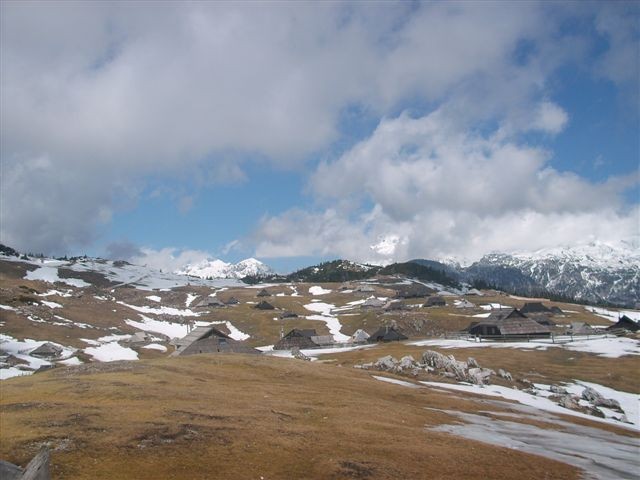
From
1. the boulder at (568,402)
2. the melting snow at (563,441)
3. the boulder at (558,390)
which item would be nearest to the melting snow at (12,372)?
the melting snow at (563,441)

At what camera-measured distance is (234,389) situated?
50500 mm

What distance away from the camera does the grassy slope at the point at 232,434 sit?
2431 cm

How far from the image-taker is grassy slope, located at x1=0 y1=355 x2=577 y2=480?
24312 millimetres

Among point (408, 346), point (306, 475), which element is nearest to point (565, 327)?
point (408, 346)

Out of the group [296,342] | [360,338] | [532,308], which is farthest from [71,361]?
[532,308]

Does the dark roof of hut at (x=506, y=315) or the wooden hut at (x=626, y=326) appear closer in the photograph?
the dark roof of hut at (x=506, y=315)

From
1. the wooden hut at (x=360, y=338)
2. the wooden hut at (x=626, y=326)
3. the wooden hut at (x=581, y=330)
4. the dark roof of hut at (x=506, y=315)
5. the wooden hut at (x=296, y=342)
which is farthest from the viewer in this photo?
the wooden hut at (x=360, y=338)

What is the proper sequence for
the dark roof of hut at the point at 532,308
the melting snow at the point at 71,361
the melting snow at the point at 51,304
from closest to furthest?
1. the melting snow at the point at 71,361
2. the melting snow at the point at 51,304
3. the dark roof of hut at the point at 532,308

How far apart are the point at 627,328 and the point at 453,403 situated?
108 m

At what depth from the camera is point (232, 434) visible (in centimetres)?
3003

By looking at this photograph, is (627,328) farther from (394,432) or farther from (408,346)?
(394,432)

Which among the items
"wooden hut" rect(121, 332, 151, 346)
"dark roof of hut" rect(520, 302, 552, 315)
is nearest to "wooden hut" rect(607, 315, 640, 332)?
"dark roof of hut" rect(520, 302, 552, 315)

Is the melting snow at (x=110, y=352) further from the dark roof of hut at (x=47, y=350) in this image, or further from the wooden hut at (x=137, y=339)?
the dark roof of hut at (x=47, y=350)

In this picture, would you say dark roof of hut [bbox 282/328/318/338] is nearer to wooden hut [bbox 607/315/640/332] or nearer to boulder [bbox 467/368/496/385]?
boulder [bbox 467/368/496/385]
